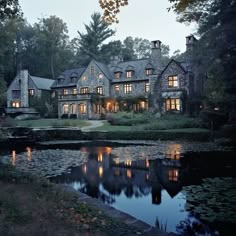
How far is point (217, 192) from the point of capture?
730 centimetres

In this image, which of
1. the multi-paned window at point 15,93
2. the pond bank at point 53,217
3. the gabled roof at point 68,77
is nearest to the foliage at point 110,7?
the pond bank at point 53,217

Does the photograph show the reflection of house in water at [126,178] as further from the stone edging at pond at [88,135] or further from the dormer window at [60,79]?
the dormer window at [60,79]

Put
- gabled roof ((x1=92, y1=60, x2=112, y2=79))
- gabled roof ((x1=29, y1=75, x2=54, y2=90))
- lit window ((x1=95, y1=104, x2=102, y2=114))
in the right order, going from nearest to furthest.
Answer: lit window ((x1=95, y1=104, x2=102, y2=114)) < gabled roof ((x1=92, y1=60, x2=112, y2=79)) < gabled roof ((x1=29, y1=75, x2=54, y2=90))

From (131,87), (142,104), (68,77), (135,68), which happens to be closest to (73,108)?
(68,77)

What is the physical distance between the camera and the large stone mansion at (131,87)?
109 ft

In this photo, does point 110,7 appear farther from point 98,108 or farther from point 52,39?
point 52,39

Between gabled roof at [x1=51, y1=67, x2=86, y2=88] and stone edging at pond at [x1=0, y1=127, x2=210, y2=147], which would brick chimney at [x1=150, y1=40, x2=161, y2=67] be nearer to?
gabled roof at [x1=51, y1=67, x2=86, y2=88]

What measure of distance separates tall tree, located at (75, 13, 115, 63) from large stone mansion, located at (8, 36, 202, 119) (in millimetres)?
14316

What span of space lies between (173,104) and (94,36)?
96.7 feet

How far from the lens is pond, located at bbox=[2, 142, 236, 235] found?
233 inches

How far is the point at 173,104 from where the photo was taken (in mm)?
33719

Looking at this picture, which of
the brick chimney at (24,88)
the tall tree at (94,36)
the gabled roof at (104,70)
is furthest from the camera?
the tall tree at (94,36)

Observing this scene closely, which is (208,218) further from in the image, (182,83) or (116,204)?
(182,83)

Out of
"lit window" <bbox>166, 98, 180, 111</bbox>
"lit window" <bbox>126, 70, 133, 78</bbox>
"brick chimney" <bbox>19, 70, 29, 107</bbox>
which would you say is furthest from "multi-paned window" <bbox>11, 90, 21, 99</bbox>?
"lit window" <bbox>166, 98, 180, 111</bbox>
